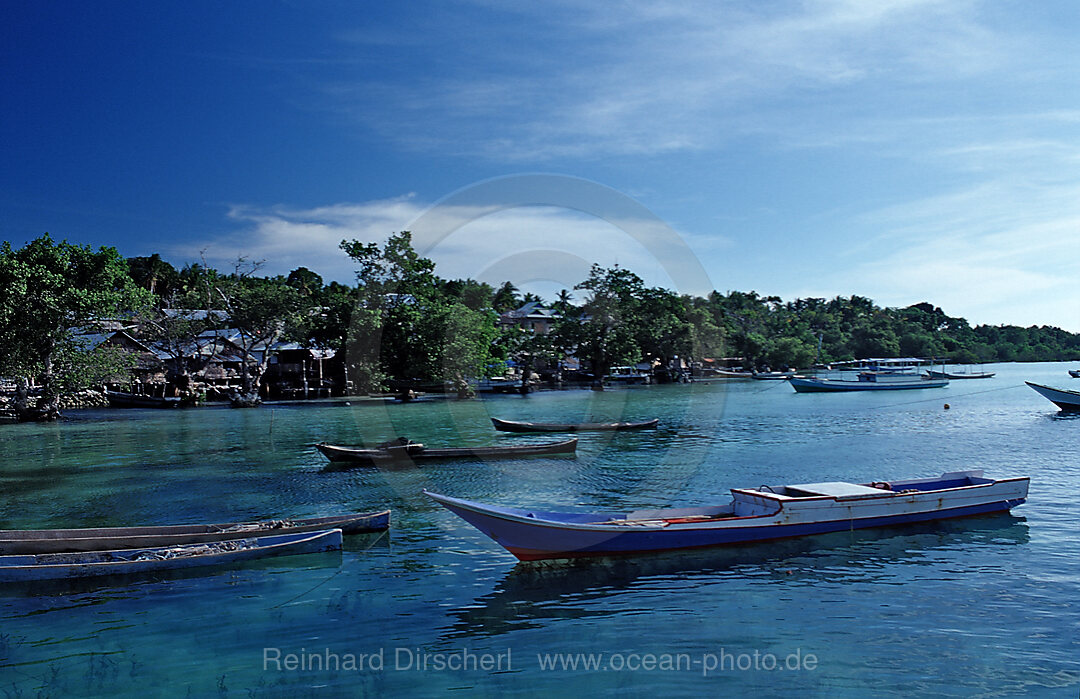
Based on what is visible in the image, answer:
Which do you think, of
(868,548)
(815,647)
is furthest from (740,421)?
(815,647)

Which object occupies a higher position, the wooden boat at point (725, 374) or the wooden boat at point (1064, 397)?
the wooden boat at point (725, 374)

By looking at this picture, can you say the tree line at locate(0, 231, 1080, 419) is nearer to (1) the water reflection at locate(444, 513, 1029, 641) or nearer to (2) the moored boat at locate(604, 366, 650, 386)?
(2) the moored boat at locate(604, 366, 650, 386)

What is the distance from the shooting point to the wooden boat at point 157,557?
10.5m

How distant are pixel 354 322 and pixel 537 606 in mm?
44531

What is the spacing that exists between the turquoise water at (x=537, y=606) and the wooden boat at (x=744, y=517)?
1.09ft

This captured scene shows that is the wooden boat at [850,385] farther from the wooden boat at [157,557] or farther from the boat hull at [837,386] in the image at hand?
the wooden boat at [157,557]

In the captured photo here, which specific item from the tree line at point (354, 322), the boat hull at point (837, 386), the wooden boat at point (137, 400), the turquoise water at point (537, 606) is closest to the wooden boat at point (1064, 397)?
the turquoise water at point (537, 606)

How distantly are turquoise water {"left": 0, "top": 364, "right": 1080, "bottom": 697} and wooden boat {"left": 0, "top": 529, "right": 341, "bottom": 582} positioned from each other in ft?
0.75

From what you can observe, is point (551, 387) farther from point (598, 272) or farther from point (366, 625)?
point (366, 625)

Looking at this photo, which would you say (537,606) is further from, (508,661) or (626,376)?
(626,376)

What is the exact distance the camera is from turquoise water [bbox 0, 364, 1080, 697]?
785 centimetres

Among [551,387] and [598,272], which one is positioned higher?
[598,272]

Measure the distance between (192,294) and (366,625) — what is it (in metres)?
46.8

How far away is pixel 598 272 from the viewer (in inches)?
2739
